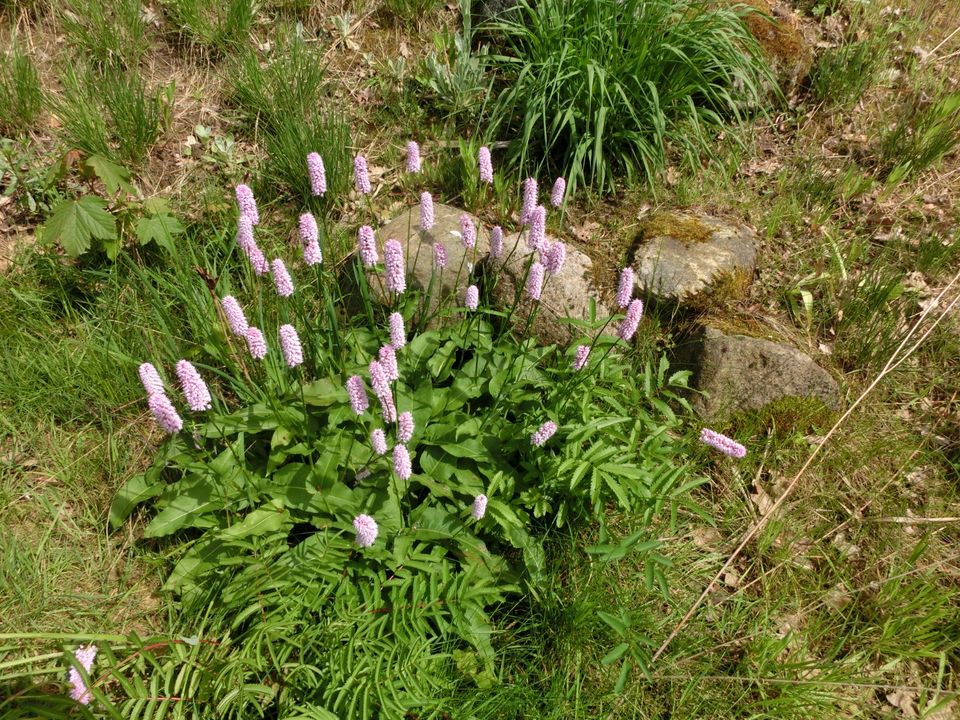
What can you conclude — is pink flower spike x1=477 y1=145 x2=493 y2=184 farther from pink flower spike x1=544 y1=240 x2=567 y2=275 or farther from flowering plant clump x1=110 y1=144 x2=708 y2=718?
pink flower spike x1=544 y1=240 x2=567 y2=275

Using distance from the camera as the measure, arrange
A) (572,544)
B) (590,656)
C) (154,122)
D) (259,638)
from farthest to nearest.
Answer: (154,122) < (572,544) < (590,656) < (259,638)

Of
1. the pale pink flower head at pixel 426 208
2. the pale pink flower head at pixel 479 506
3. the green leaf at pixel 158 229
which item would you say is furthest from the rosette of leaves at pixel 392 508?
the green leaf at pixel 158 229

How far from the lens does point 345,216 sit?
3854 millimetres

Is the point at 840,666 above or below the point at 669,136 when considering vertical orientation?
below

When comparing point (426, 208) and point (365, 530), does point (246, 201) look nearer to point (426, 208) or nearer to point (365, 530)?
point (426, 208)

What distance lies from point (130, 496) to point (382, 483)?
107cm

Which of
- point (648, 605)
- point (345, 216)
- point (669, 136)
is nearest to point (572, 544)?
point (648, 605)

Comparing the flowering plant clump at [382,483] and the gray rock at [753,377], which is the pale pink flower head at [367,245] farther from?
the gray rock at [753,377]

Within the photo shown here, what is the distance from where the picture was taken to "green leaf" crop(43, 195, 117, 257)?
→ 2.98 meters

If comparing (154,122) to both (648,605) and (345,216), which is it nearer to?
(345,216)

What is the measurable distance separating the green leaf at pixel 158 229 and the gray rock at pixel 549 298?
1670 mm

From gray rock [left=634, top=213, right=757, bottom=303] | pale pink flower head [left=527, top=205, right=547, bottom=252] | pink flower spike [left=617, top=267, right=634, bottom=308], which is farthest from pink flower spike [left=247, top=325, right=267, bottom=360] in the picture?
gray rock [left=634, top=213, right=757, bottom=303]

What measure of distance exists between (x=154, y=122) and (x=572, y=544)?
349cm

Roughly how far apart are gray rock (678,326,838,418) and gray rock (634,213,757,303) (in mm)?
387
